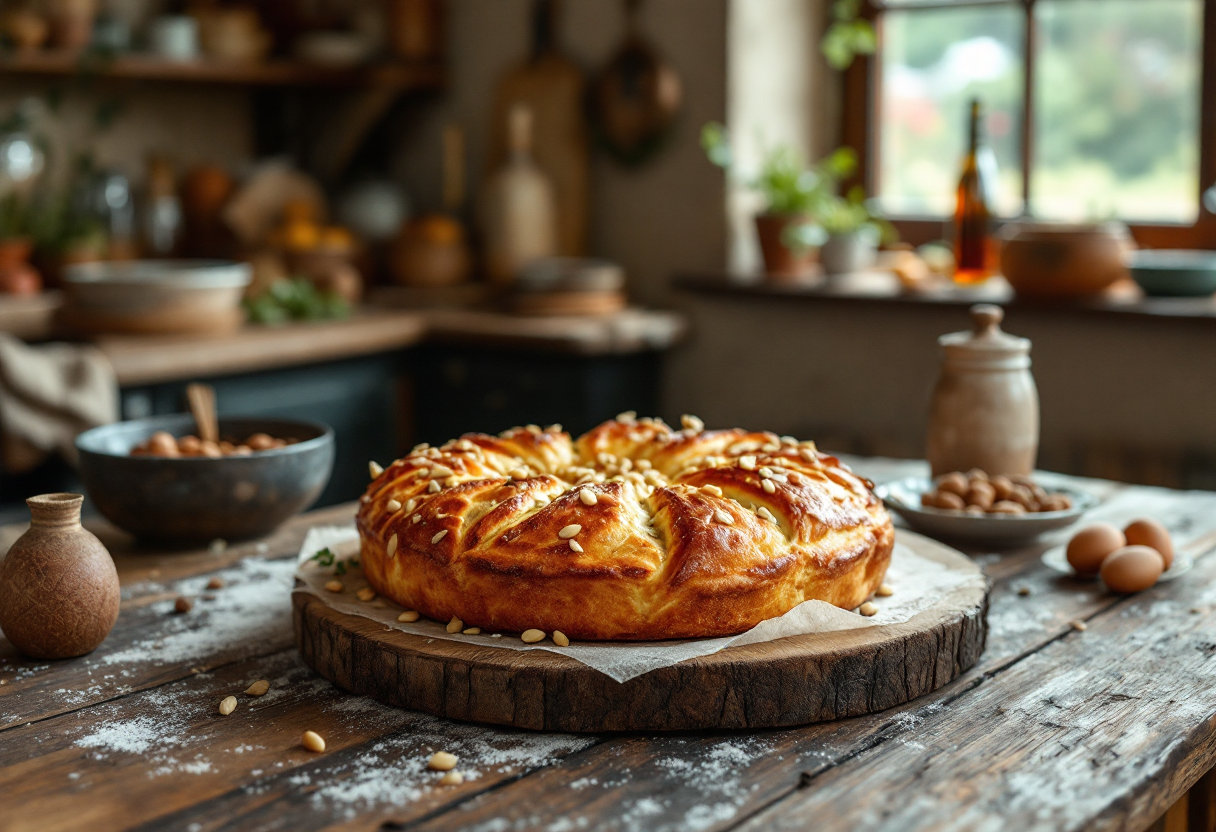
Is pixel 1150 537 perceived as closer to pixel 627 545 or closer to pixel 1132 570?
pixel 1132 570

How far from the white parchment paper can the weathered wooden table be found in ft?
0.21

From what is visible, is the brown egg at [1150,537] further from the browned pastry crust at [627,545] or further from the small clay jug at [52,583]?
the small clay jug at [52,583]

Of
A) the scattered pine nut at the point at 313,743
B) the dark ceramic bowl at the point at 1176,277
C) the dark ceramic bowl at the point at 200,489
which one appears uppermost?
the dark ceramic bowl at the point at 1176,277

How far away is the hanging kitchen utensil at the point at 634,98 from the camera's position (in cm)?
359

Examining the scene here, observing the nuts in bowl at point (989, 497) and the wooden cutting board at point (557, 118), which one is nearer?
the nuts in bowl at point (989, 497)

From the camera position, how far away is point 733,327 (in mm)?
3594

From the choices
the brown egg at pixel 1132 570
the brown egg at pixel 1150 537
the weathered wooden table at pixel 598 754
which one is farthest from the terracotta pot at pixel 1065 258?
the weathered wooden table at pixel 598 754

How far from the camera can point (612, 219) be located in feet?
12.7

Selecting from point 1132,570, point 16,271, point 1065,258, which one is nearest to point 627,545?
point 1132,570

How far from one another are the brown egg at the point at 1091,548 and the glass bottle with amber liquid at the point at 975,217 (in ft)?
4.57

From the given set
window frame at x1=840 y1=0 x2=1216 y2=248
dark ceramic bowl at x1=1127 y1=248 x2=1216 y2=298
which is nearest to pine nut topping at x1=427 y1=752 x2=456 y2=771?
dark ceramic bowl at x1=1127 y1=248 x2=1216 y2=298

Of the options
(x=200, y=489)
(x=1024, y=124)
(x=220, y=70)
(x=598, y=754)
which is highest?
(x=220, y=70)

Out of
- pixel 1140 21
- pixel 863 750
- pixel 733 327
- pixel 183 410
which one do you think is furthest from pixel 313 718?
Answer: pixel 1140 21

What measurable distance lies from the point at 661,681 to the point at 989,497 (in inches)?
29.1
